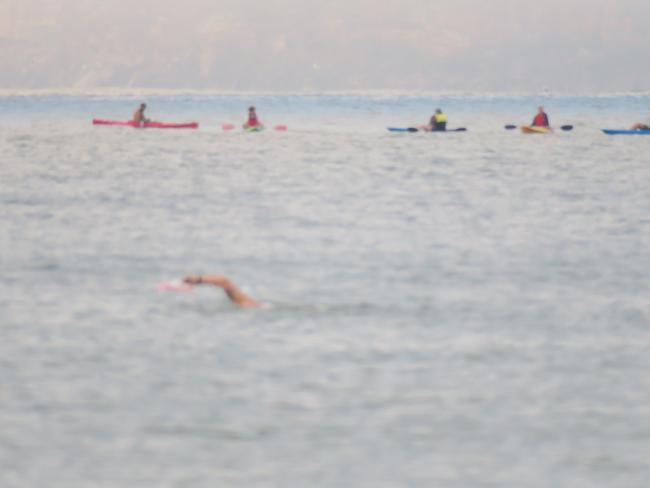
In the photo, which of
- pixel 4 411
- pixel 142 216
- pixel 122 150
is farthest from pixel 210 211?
pixel 122 150

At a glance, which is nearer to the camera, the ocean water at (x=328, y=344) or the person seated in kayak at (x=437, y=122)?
the ocean water at (x=328, y=344)

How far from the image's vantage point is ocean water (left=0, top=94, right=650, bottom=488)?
14680 millimetres

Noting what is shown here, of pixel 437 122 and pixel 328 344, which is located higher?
pixel 437 122

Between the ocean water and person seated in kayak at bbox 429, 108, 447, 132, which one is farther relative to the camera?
person seated in kayak at bbox 429, 108, 447, 132

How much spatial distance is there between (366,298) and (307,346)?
457 cm

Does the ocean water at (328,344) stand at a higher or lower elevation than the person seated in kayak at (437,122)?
lower

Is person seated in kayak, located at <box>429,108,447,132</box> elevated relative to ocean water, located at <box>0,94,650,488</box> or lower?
elevated

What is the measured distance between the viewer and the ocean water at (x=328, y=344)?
1468 centimetres

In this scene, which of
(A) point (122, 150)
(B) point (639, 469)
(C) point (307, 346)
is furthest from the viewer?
(A) point (122, 150)

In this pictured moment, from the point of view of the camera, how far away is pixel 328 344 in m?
20.5

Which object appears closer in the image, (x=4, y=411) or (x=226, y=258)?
(x=4, y=411)

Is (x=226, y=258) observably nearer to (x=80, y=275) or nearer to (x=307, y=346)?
(x=80, y=275)

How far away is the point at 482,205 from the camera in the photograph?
44.2 m

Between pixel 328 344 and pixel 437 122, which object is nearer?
pixel 328 344
